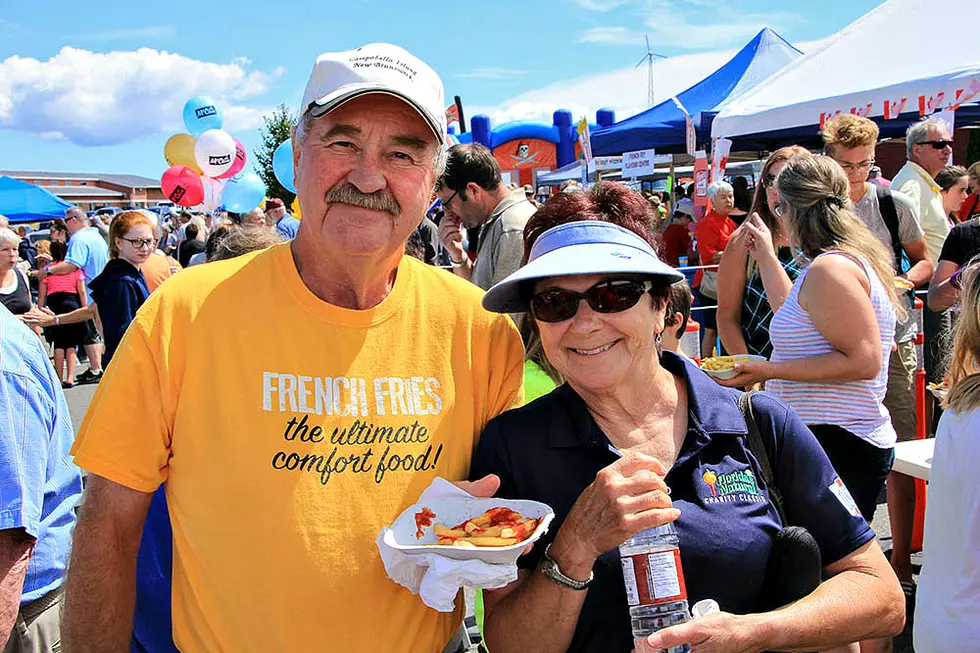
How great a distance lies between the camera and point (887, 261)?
10.6ft

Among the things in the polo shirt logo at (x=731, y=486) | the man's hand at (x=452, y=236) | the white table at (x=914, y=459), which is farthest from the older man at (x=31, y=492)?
the man's hand at (x=452, y=236)

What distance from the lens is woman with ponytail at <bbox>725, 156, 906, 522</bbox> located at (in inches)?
119

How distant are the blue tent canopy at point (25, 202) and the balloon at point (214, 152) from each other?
274 inches

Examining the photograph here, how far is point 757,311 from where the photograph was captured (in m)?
4.21

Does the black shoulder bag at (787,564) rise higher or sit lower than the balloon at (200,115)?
lower

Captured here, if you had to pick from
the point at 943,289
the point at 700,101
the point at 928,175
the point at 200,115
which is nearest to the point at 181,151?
the point at 200,115

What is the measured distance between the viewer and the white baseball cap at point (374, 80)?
1.64 m

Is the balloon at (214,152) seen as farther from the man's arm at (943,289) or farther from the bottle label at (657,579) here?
the bottle label at (657,579)

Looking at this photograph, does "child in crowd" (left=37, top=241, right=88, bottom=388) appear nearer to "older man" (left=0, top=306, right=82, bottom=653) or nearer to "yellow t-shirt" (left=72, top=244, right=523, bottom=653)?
"older man" (left=0, top=306, right=82, bottom=653)

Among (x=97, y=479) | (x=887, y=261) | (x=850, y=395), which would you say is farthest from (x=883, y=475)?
(x=97, y=479)

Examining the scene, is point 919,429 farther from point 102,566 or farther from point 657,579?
point 102,566

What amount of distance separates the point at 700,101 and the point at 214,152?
9168mm

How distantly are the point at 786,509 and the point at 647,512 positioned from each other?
1.70 feet

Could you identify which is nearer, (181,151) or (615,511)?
(615,511)
